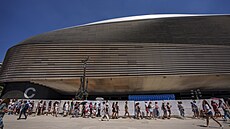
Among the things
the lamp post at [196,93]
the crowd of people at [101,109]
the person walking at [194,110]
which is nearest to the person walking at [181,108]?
the crowd of people at [101,109]

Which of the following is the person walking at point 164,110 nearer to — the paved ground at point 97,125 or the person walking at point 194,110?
the person walking at point 194,110

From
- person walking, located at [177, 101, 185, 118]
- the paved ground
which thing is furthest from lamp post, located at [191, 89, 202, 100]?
the paved ground

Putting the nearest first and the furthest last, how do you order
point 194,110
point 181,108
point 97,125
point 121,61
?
1. point 97,125
2. point 194,110
3. point 181,108
4. point 121,61

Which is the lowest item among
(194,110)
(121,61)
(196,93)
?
(194,110)

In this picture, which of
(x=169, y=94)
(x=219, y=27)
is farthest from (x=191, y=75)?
(x=219, y=27)

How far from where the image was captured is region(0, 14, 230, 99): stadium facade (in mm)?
22156

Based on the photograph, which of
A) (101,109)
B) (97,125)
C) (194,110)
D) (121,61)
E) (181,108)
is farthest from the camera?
(121,61)

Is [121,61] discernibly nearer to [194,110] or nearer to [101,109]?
[101,109]

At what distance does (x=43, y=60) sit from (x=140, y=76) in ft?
51.7

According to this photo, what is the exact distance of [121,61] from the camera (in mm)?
22859

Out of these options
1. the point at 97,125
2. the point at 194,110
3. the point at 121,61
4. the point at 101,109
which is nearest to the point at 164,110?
the point at 194,110

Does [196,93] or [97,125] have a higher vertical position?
[196,93]

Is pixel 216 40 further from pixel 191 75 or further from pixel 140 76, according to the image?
pixel 140 76

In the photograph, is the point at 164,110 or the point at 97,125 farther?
the point at 164,110
